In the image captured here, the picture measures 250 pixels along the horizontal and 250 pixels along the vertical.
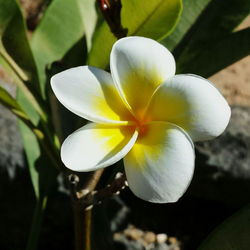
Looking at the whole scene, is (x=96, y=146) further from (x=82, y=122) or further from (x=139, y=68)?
(x=82, y=122)

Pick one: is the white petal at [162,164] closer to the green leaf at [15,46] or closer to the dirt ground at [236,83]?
the green leaf at [15,46]

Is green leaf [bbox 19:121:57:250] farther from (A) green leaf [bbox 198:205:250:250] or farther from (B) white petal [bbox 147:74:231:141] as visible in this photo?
(B) white petal [bbox 147:74:231:141]

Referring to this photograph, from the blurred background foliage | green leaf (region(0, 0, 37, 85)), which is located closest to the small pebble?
the blurred background foliage

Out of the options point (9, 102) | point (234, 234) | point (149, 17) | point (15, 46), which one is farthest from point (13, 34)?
point (234, 234)

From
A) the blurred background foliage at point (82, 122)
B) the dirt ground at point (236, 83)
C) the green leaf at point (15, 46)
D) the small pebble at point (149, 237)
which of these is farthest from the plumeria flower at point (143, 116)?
the dirt ground at point (236, 83)

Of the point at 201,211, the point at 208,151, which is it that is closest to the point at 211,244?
the point at 208,151

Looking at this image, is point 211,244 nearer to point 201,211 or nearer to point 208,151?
point 208,151
